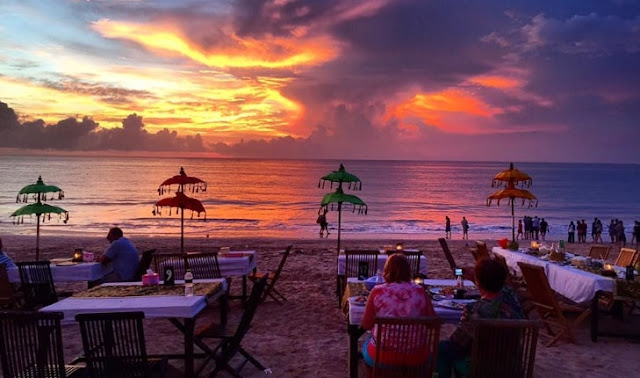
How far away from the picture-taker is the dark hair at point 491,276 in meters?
3.93

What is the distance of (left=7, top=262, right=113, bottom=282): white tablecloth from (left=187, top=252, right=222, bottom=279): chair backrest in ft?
4.81

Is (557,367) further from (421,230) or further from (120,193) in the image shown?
(120,193)

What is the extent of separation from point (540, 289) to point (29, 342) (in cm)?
601

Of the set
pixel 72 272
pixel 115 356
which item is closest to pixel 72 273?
pixel 72 272

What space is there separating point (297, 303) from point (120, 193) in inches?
2069

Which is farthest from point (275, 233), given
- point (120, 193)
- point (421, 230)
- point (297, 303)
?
point (120, 193)

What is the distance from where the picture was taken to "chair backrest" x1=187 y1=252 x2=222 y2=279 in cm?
853

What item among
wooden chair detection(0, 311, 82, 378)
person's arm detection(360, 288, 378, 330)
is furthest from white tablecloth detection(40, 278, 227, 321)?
person's arm detection(360, 288, 378, 330)

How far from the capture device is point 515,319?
385 cm

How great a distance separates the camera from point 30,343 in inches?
Answer: 167

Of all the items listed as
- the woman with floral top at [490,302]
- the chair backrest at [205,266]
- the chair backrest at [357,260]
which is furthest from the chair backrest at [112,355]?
the chair backrest at [357,260]

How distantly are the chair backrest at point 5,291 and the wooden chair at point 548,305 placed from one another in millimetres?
7139

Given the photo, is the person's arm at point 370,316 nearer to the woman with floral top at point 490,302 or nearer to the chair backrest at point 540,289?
the woman with floral top at point 490,302

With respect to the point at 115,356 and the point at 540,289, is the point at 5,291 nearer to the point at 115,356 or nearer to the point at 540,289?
the point at 115,356
